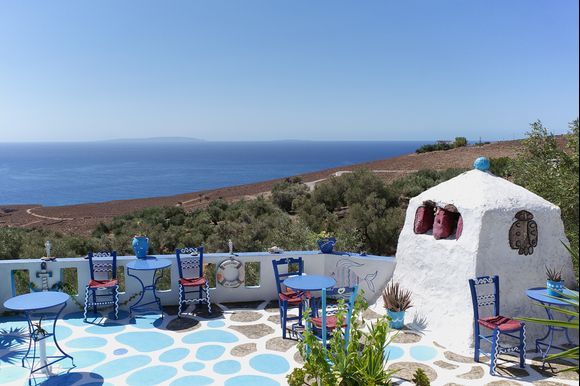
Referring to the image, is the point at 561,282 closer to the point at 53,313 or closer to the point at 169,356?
the point at 169,356

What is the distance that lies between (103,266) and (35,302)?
2399 millimetres

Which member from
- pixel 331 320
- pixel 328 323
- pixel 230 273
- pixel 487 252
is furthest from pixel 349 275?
pixel 487 252

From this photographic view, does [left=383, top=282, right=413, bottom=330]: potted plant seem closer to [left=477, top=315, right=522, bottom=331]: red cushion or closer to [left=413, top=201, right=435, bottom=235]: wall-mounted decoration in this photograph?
[left=413, top=201, right=435, bottom=235]: wall-mounted decoration

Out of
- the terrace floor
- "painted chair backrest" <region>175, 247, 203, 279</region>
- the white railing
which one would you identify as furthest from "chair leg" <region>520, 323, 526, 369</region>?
"painted chair backrest" <region>175, 247, 203, 279</region>

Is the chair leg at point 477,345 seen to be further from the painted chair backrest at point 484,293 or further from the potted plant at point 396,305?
the potted plant at point 396,305

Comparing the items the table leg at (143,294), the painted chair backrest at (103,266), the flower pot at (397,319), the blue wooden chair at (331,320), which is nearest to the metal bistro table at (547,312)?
the flower pot at (397,319)

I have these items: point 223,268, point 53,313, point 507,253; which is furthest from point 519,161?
point 53,313

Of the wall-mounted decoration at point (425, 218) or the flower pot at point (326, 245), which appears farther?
the flower pot at point (326, 245)

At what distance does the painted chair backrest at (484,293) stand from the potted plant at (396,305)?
1.36 metres

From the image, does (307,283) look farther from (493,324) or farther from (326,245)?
(493,324)

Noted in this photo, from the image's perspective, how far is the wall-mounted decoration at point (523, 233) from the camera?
7934 mm

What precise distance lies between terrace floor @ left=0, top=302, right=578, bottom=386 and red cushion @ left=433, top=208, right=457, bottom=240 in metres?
1.94

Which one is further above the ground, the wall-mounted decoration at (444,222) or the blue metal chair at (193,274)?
the wall-mounted decoration at (444,222)

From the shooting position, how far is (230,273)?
9.70 m
